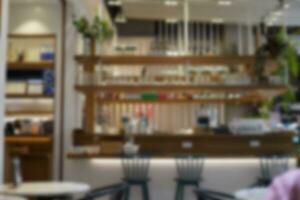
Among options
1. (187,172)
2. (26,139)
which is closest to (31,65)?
(26,139)

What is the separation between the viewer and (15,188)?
3715 mm

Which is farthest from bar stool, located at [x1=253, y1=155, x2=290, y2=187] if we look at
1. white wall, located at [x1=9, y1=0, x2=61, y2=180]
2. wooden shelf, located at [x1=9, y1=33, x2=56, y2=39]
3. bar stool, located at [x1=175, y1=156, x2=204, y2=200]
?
wooden shelf, located at [x1=9, y1=33, x2=56, y2=39]

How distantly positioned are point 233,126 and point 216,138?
1.01ft

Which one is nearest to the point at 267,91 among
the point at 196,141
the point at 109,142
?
the point at 196,141

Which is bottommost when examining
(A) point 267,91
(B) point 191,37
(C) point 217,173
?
(C) point 217,173

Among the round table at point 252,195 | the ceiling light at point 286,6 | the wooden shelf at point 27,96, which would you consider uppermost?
the ceiling light at point 286,6

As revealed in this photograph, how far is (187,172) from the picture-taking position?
5.88 metres

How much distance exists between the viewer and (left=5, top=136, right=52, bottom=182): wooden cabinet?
7.48 metres

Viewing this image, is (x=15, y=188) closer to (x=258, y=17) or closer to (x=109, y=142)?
(x=109, y=142)

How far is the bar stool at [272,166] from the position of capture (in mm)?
5926

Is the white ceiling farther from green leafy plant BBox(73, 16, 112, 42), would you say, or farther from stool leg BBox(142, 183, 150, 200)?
stool leg BBox(142, 183, 150, 200)

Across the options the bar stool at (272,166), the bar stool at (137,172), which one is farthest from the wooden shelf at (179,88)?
the bar stool at (137,172)

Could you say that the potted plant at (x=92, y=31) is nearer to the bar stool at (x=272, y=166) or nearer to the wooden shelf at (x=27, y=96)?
the wooden shelf at (x=27, y=96)

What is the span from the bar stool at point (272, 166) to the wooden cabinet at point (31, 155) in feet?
10.8
